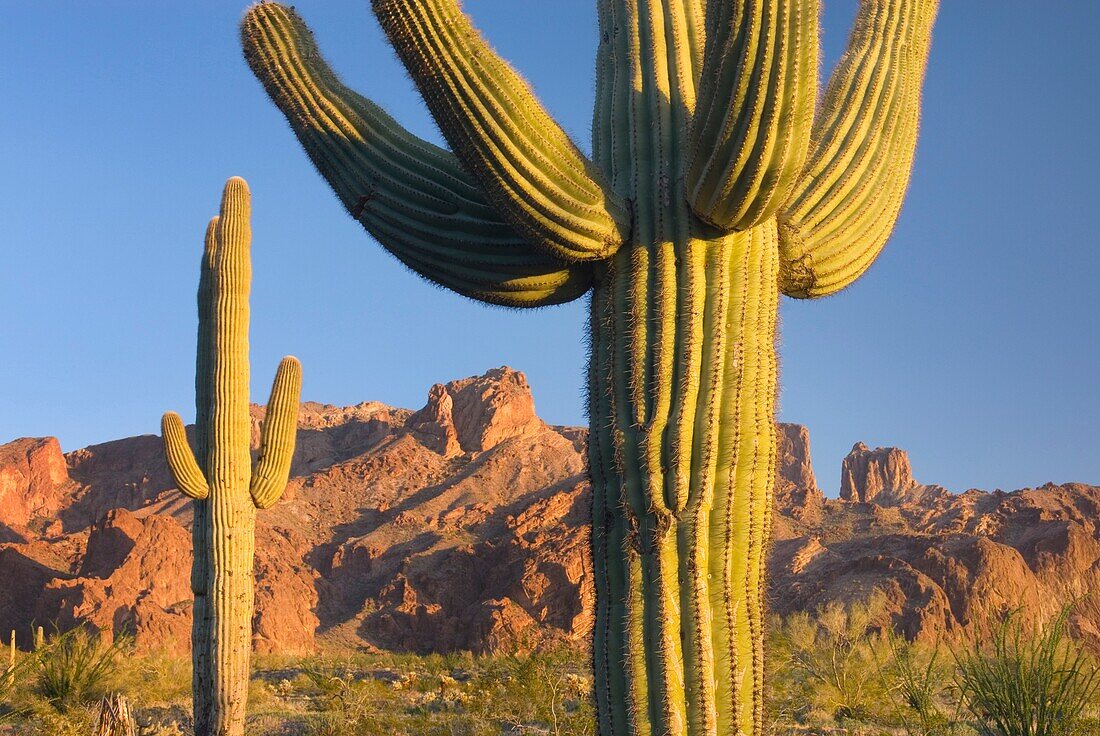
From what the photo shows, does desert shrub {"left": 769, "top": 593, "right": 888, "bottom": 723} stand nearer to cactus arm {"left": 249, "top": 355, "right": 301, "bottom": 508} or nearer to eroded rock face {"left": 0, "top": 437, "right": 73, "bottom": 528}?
cactus arm {"left": 249, "top": 355, "right": 301, "bottom": 508}

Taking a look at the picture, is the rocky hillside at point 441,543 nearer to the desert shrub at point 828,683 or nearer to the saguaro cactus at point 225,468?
the desert shrub at point 828,683

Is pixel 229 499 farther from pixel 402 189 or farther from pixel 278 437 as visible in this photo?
pixel 402 189

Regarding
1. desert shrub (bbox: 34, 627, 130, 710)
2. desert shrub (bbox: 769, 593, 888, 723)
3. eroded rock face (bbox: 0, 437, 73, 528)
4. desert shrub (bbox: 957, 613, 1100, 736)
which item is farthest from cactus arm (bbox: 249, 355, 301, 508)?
eroded rock face (bbox: 0, 437, 73, 528)

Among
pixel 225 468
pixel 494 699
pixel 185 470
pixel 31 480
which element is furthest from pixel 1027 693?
pixel 31 480

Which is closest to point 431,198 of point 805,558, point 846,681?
point 846,681

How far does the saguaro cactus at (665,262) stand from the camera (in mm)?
3830

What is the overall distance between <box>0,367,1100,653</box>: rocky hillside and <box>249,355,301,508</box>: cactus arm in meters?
6.74

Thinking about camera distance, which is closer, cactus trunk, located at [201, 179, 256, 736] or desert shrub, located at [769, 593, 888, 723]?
cactus trunk, located at [201, 179, 256, 736]

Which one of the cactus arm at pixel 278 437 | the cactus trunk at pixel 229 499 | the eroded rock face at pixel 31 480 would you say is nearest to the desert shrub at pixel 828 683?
the cactus trunk at pixel 229 499

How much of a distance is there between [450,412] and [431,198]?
55.8 metres

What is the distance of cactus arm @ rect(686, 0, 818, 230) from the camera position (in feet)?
12.1

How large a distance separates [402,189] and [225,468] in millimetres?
6877

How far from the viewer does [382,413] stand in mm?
69812

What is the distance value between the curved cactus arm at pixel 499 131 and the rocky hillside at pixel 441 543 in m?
13.5
